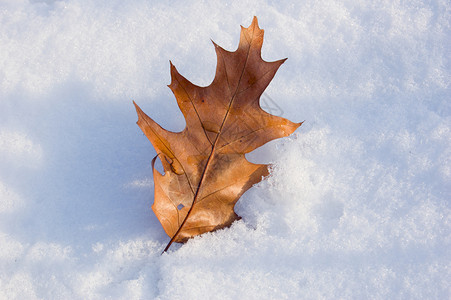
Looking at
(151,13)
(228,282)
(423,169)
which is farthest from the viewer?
(151,13)

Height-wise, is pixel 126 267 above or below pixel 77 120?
below

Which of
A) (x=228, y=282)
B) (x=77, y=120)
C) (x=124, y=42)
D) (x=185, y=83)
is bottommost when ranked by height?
(x=228, y=282)

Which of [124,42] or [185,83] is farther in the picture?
[124,42]

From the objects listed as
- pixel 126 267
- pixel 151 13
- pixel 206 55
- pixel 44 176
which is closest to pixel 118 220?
pixel 126 267

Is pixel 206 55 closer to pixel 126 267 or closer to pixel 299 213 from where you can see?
pixel 299 213
